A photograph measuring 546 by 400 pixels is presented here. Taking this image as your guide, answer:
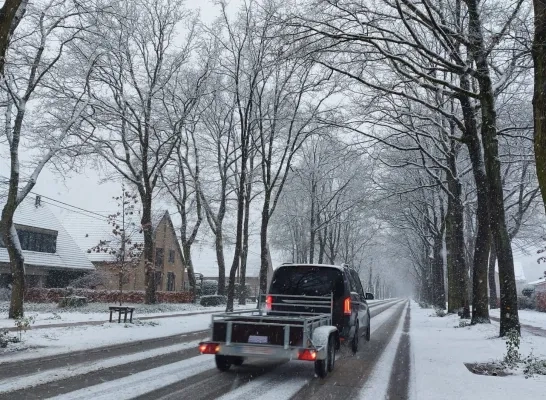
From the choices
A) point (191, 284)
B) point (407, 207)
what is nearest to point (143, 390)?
point (191, 284)

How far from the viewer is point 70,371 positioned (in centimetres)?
838

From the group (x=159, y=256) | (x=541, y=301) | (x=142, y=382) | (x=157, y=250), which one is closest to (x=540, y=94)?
(x=142, y=382)

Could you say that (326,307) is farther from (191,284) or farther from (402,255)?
(402,255)

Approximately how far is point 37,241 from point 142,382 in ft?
109

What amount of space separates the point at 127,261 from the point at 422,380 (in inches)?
580

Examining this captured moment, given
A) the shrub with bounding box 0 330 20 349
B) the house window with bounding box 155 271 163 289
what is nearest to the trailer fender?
the shrub with bounding box 0 330 20 349

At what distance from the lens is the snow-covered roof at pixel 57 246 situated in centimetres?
3574

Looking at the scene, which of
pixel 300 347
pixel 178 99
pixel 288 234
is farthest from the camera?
pixel 288 234

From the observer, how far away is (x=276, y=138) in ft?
101

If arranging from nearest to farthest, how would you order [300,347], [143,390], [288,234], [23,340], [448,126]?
[143,390], [300,347], [23,340], [448,126], [288,234]

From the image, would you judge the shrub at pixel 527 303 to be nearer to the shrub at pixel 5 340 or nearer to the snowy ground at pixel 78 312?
the snowy ground at pixel 78 312

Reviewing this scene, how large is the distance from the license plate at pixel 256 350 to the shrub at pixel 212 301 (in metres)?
26.7

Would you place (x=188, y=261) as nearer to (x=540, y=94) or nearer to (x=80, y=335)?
(x=80, y=335)

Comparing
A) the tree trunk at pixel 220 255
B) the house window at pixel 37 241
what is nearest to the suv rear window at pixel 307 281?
the tree trunk at pixel 220 255
